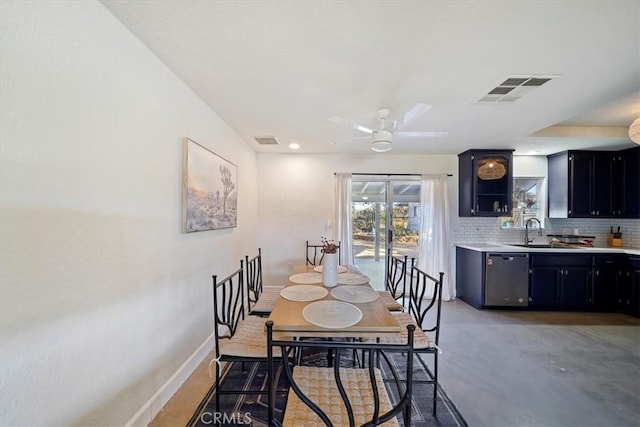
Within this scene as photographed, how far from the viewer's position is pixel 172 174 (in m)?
1.93

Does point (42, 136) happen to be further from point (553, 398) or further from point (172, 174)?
point (553, 398)

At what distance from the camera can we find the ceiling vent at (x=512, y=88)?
1973mm

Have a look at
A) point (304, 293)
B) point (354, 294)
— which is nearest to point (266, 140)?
point (304, 293)

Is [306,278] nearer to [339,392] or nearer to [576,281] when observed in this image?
[339,392]

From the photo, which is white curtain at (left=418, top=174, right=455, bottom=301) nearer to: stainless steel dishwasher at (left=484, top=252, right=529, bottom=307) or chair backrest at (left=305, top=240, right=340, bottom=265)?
stainless steel dishwasher at (left=484, top=252, right=529, bottom=307)

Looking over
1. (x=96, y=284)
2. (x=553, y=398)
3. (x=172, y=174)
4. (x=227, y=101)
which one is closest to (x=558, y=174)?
(x=553, y=398)

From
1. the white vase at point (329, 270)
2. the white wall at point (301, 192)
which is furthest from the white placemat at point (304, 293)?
the white wall at point (301, 192)

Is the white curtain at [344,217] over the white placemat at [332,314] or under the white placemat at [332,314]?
over

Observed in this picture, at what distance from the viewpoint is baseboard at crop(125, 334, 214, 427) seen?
62.6 inches

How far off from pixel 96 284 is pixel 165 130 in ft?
3.57

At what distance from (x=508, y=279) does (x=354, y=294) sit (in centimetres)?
299

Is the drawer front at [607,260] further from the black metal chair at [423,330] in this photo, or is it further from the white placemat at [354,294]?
the white placemat at [354,294]

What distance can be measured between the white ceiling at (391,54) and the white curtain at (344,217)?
1651 millimetres

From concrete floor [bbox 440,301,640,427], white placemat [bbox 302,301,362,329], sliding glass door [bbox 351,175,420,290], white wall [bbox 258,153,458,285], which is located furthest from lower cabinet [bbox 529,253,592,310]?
white placemat [bbox 302,301,362,329]
